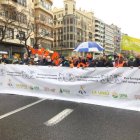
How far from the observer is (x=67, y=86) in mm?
10758

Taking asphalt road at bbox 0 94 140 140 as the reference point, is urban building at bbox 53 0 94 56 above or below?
above

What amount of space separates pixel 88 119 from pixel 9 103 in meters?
3.55

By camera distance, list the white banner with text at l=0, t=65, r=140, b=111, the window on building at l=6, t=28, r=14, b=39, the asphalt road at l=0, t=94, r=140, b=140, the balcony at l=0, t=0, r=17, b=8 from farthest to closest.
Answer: the window on building at l=6, t=28, r=14, b=39 < the balcony at l=0, t=0, r=17, b=8 < the white banner with text at l=0, t=65, r=140, b=111 < the asphalt road at l=0, t=94, r=140, b=140

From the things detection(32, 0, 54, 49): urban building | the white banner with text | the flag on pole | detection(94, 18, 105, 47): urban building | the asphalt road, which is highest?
detection(94, 18, 105, 47): urban building

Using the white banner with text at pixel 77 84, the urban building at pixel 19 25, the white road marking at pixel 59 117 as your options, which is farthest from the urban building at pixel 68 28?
the white road marking at pixel 59 117

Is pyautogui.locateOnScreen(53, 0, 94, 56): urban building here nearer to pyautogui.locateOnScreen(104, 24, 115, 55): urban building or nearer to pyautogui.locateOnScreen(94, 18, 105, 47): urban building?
pyautogui.locateOnScreen(94, 18, 105, 47): urban building

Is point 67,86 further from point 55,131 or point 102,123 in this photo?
point 55,131

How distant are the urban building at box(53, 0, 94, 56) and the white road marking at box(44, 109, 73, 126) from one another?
96194mm

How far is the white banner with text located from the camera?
934 cm

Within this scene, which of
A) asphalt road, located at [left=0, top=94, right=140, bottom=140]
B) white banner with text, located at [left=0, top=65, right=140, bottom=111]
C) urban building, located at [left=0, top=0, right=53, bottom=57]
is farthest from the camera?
urban building, located at [left=0, top=0, right=53, bottom=57]

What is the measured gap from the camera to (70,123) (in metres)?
7.36

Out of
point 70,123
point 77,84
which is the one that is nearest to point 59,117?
point 70,123

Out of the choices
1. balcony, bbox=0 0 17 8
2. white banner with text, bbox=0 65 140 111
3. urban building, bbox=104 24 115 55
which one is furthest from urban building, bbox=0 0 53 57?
urban building, bbox=104 24 115 55

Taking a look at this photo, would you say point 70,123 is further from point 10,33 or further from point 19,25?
point 19,25
